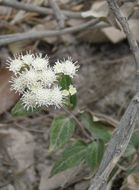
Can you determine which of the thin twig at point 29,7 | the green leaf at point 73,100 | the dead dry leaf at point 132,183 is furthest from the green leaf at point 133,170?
the thin twig at point 29,7

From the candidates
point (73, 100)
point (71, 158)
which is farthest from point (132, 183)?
point (73, 100)

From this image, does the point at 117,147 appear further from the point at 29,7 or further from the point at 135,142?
the point at 29,7

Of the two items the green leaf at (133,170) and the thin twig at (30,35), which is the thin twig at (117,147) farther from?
the thin twig at (30,35)

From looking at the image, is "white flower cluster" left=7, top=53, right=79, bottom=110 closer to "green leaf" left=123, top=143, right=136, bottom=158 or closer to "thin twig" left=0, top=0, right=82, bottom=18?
"green leaf" left=123, top=143, right=136, bottom=158

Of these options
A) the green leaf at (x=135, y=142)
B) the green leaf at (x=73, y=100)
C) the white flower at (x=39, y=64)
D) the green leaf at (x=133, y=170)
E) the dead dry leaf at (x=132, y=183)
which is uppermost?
the white flower at (x=39, y=64)

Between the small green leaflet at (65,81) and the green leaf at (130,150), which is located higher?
the small green leaflet at (65,81)

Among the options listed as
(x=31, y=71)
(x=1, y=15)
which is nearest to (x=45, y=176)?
(x=31, y=71)

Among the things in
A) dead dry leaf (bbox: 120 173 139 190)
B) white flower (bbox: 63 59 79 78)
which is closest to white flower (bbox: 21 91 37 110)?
white flower (bbox: 63 59 79 78)

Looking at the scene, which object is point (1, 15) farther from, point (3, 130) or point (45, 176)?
point (45, 176)
